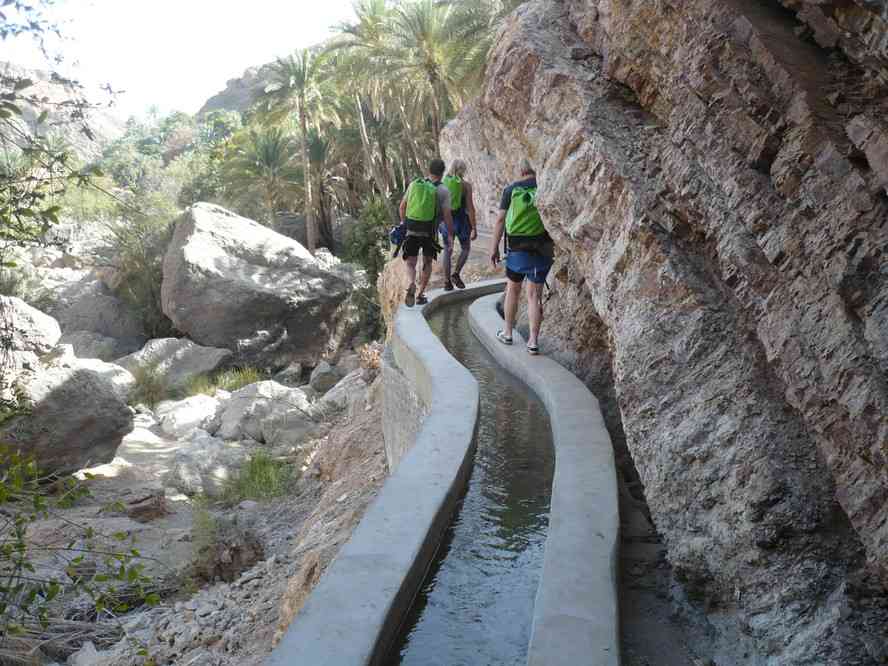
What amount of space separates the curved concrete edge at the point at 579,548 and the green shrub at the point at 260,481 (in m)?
7.14

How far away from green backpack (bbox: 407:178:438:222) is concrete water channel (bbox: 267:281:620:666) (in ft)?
10.9

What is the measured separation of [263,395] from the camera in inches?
663

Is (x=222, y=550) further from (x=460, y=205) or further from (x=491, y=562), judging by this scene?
(x=491, y=562)

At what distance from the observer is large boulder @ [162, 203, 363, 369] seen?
22.9m

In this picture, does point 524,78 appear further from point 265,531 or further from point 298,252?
point 298,252

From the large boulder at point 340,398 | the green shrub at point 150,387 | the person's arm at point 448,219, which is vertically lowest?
the large boulder at point 340,398

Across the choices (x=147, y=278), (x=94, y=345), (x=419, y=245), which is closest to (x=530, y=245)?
(x=419, y=245)

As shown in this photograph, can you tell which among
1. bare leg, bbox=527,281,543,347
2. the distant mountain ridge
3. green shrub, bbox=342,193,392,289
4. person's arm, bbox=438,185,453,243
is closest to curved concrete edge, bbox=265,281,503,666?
bare leg, bbox=527,281,543,347

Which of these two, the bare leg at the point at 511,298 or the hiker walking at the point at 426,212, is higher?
the hiker walking at the point at 426,212

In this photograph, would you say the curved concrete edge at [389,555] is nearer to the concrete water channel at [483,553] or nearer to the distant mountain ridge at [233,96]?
the concrete water channel at [483,553]

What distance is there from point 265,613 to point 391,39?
87.0ft

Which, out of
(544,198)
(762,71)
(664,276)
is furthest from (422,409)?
(762,71)

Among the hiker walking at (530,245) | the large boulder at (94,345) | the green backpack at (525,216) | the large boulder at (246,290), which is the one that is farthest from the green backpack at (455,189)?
the large boulder at (94,345)

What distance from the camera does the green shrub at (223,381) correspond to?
20938 mm
